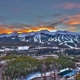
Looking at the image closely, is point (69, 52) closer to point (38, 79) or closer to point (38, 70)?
point (38, 70)

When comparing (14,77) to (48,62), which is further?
(48,62)

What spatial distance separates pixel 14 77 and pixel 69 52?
9679cm

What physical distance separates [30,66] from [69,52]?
8286 centimetres


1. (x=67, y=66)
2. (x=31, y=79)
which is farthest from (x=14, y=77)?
(x=67, y=66)

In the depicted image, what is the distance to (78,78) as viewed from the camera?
46.3 meters

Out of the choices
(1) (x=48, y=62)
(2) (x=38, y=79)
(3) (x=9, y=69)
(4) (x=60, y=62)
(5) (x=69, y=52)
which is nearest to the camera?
(2) (x=38, y=79)

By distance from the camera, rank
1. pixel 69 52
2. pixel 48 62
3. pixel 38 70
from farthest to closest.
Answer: pixel 69 52
pixel 48 62
pixel 38 70

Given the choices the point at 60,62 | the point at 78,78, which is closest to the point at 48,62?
the point at 60,62

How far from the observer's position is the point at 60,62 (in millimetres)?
89188

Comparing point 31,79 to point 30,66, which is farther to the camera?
point 30,66

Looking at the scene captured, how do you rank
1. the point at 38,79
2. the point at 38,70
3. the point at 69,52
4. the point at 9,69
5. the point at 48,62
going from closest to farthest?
the point at 38,79 → the point at 9,69 → the point at 38,70 → the point at 48,62 → the point at 69,52

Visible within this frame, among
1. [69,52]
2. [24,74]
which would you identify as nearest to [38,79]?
[24,74]

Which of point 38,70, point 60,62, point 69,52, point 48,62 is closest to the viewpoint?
point 38,70

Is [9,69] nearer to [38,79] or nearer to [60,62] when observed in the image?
[38,79]
